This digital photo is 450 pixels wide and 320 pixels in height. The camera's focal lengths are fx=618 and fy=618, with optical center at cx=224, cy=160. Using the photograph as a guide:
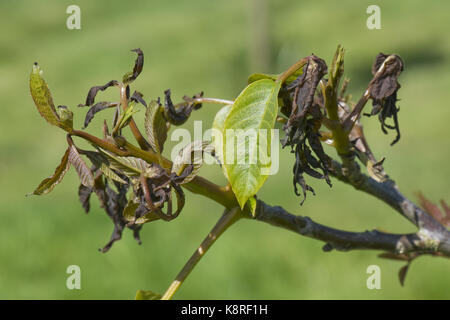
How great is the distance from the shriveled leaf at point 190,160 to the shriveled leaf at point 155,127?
0.03m

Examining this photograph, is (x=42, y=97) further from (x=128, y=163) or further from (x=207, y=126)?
(x=207, y=126)

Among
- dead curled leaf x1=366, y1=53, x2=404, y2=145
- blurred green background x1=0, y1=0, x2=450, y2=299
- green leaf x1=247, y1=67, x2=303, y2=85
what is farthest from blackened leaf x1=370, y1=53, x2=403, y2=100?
blurred green background x1=0, y1=0, x2=450, y2=299

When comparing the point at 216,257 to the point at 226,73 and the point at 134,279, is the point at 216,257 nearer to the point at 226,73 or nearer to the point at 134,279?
the point at 134,279

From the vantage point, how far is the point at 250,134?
0.57 m

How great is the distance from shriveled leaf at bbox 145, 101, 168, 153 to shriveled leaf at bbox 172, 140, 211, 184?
3 cm

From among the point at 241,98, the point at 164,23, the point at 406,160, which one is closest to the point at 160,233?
the point at 406,160

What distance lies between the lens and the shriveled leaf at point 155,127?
645 mm

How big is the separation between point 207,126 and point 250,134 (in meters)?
4.00

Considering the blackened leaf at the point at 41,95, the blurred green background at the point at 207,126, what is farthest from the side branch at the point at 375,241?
the blurred green background at the point at 207,126

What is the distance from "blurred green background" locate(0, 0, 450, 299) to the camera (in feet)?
8.74

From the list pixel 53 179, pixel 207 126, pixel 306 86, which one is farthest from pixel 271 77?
pixel 207 126

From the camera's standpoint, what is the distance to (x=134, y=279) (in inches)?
103

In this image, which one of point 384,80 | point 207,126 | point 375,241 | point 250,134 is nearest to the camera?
point 250,134
